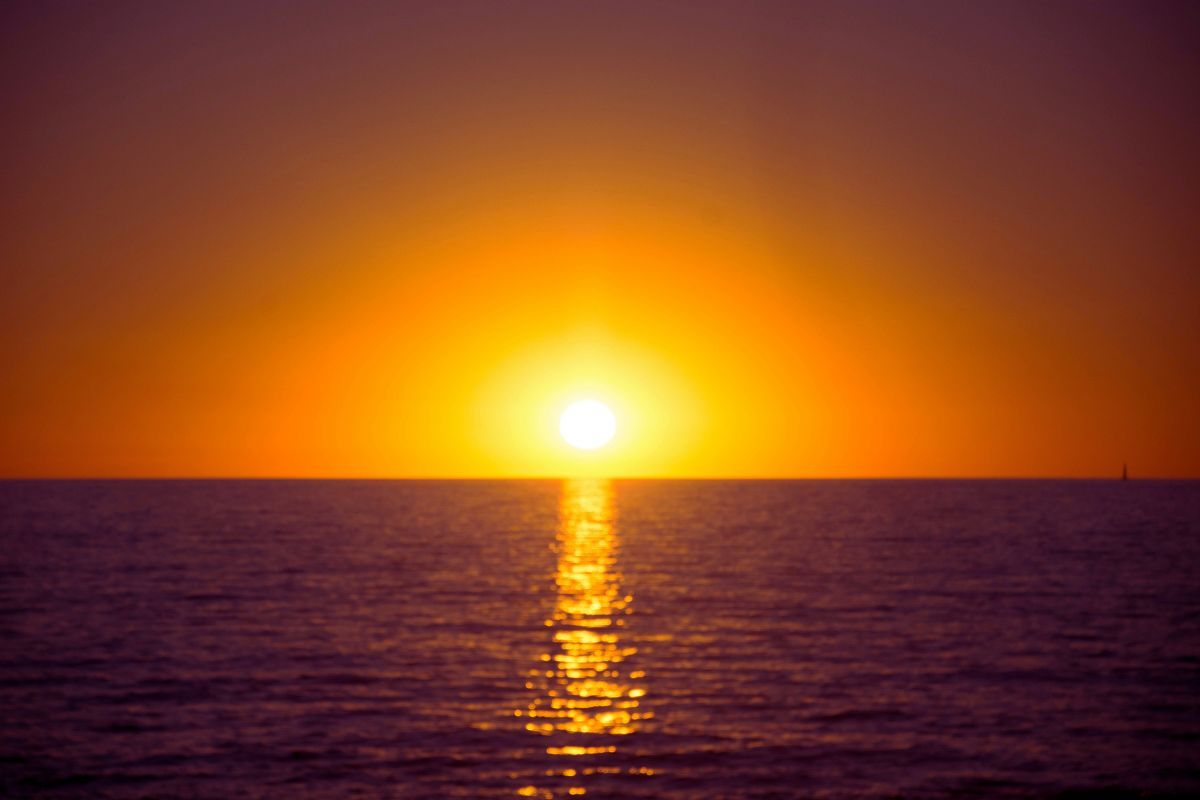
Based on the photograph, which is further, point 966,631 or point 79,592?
point 79,592

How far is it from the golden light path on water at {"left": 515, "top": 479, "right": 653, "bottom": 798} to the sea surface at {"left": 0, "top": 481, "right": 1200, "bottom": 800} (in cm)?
13

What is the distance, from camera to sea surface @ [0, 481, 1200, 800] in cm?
2542

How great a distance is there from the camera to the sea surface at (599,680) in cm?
2542

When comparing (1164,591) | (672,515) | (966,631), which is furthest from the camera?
(672,515)

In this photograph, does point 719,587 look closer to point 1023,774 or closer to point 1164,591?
point 1164,591

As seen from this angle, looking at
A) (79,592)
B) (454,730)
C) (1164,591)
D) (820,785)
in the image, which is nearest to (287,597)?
(79,592)

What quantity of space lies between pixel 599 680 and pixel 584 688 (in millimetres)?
1182

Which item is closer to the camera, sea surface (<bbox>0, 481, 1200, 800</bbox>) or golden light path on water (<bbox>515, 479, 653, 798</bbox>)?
sea surface (<bbox>0, 481, 1200, 800</bbox>)

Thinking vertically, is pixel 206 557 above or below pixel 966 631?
above

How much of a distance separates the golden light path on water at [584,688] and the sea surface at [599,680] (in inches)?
5.0

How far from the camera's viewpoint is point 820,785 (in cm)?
2459

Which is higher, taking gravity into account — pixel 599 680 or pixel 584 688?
pixel 599 680

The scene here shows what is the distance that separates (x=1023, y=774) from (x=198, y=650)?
27.2 meters

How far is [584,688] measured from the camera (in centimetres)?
3456
